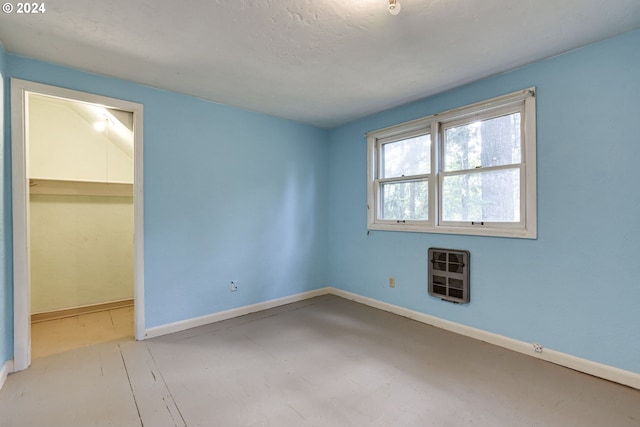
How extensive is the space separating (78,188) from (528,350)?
501cm

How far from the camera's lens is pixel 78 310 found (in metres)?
3.47

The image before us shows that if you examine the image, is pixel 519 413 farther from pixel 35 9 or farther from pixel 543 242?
pixel 35 9

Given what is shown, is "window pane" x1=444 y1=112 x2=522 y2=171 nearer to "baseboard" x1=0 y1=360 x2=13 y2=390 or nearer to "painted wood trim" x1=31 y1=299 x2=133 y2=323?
"baseboard" x1=0 y1=360 x2=13 y2=390

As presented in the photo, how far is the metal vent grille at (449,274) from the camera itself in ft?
9.16

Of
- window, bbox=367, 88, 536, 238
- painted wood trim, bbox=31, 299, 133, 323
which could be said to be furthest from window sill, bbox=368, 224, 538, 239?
painted wood trim, bbox=31, 299, 133, 323

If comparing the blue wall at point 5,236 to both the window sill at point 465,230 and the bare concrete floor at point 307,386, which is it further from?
the window sill at point 465,230

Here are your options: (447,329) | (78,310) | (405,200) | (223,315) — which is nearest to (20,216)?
(78,310)

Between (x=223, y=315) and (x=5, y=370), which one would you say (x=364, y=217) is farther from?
(x=5, y=370)

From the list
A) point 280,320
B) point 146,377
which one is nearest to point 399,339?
point 280,320

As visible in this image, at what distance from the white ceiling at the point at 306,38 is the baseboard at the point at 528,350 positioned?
2.35m

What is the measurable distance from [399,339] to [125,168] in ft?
12.6

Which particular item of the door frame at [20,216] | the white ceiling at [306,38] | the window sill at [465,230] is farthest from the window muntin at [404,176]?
the door frame at [20,216]

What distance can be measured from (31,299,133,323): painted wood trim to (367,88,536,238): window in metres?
3.47

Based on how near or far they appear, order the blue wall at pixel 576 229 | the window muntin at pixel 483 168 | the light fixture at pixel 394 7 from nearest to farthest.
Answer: the light fixture at pixel 394 7 < the blue wall at pixel 576 229 < the window muntin at pixel 483 168
